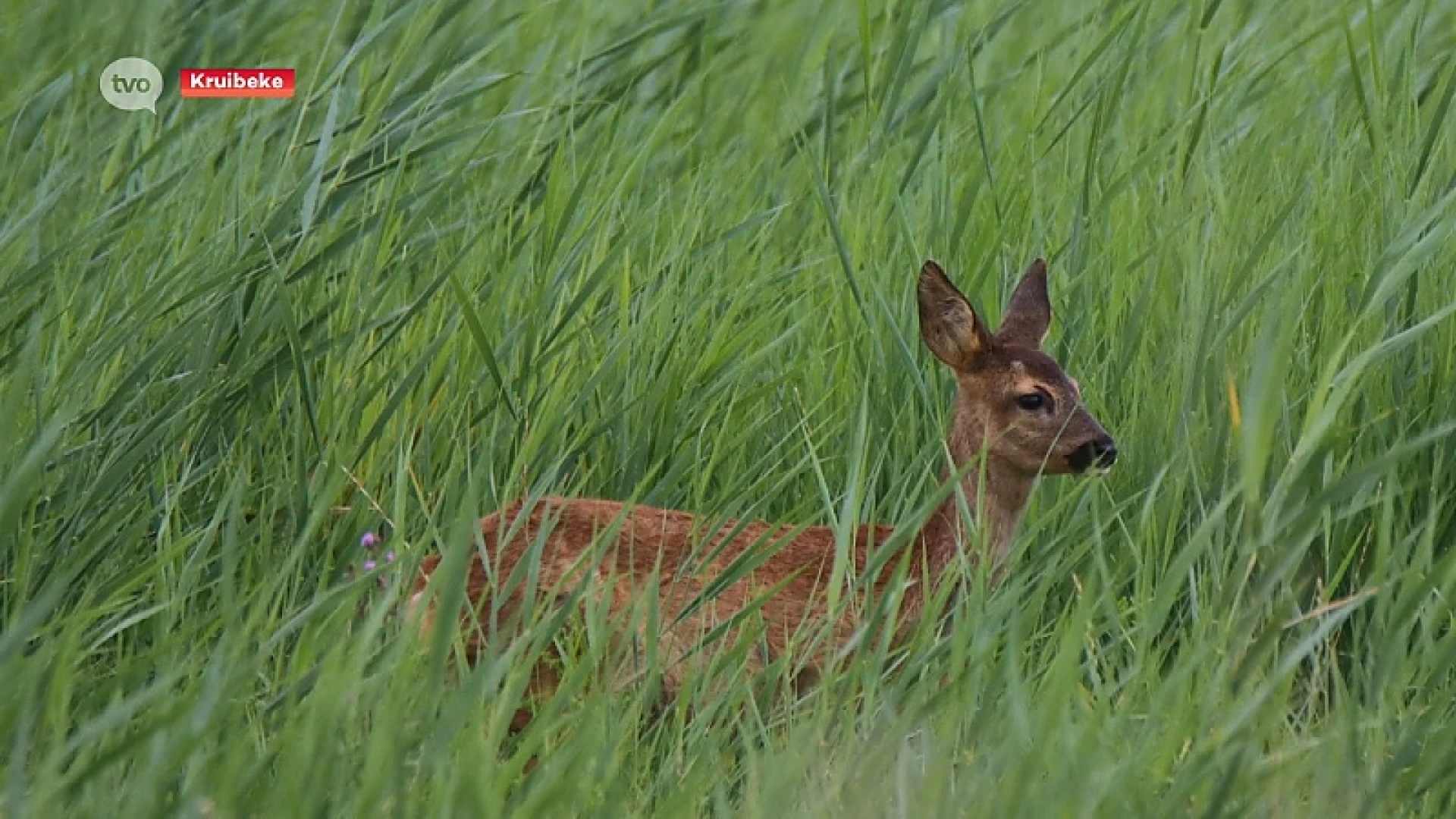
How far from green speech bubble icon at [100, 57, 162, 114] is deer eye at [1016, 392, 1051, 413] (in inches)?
84.3

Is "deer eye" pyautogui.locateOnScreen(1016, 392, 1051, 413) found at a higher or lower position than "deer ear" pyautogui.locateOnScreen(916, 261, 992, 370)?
lower

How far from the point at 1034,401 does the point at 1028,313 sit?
0.67ft

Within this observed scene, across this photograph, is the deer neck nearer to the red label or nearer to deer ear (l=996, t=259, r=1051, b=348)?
deer ear (l=996, t=259, r=1051, b=348)

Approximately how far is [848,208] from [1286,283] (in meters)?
1.11

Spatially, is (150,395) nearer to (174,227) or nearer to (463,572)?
(174,227)

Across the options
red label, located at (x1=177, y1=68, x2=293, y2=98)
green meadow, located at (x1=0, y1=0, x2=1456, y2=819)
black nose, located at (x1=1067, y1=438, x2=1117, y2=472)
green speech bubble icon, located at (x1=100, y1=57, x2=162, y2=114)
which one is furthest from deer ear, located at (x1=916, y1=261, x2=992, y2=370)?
green speech bubble icon, located at (x1=100, y1=57, x2=162, y2=114)

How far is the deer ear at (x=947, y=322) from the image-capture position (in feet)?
15.8

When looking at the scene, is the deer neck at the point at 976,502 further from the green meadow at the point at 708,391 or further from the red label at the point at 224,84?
the red label at the point at 224,84

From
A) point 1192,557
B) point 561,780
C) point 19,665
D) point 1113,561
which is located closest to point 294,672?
point 19,665

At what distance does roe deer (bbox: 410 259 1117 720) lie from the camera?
4238mm

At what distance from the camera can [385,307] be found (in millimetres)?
4945

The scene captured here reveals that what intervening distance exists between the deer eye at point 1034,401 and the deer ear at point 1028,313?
0.14m

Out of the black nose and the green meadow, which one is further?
the black nose

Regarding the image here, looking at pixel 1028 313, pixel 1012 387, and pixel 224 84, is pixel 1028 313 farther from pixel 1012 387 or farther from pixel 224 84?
pixel 224 84
